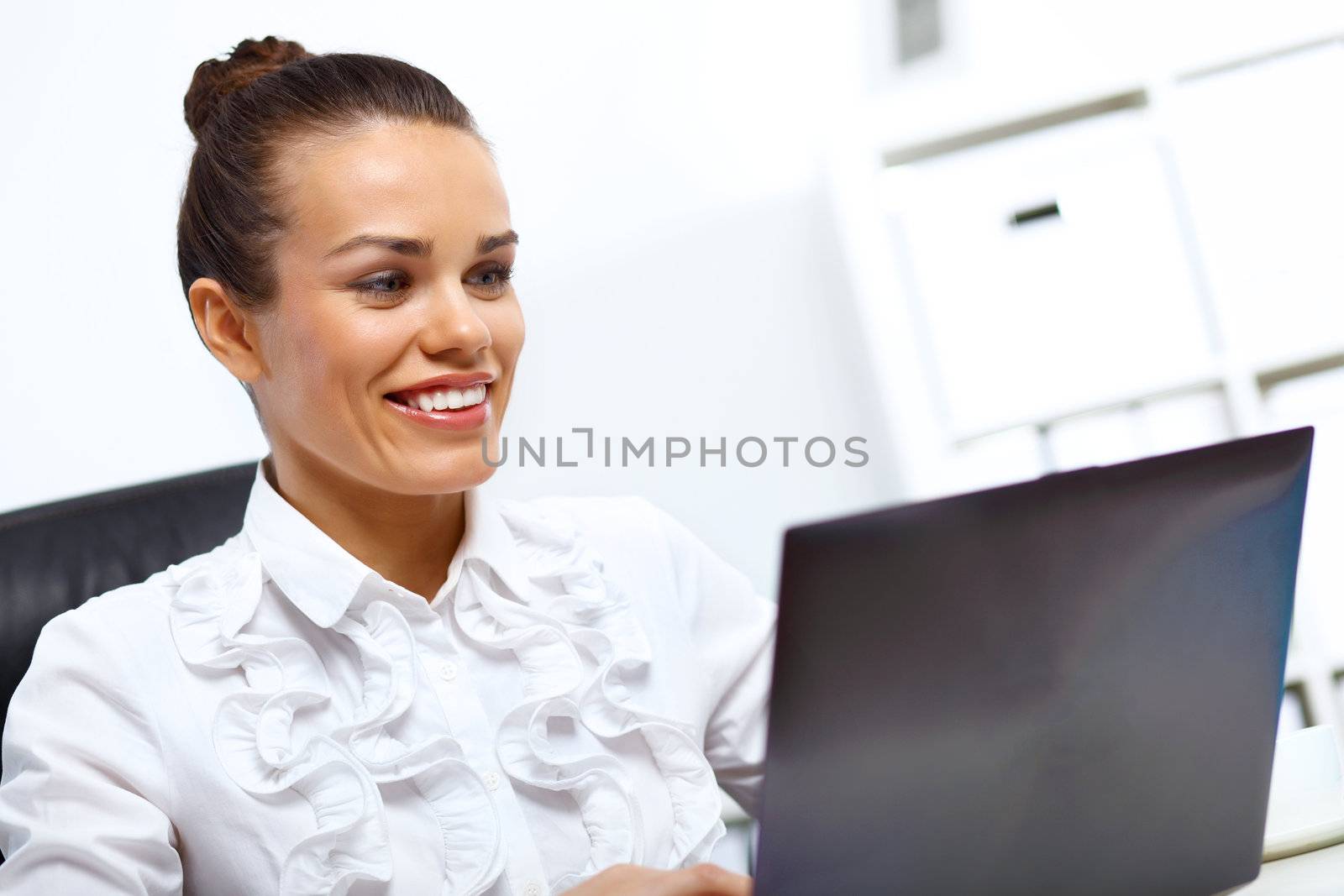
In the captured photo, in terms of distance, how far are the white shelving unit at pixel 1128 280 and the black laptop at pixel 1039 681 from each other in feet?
4.27

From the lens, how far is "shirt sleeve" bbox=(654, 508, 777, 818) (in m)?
1.41

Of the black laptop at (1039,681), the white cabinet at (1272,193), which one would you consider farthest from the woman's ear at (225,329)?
the white cabinet at (1272,193)

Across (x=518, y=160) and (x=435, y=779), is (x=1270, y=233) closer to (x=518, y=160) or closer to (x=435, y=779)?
(x=518, y=160)

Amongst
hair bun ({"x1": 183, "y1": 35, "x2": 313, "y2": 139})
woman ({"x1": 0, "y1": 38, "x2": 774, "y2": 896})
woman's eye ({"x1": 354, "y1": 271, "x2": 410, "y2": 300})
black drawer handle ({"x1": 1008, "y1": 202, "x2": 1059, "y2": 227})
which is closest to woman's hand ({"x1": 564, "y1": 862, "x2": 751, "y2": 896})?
woman ({"x1": 0, "y1": 38, "x2": 774, "y2": 896})

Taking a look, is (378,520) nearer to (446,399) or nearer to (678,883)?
(446,399)

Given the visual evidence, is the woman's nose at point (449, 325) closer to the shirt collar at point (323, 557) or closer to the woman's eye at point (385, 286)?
the woman's eye at point (385, 286)

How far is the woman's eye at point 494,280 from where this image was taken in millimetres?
1288

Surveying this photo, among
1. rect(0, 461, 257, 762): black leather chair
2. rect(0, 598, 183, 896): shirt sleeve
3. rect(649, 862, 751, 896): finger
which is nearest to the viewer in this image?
rect(649, 862, 751, 896): finger

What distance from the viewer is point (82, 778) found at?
1071mm

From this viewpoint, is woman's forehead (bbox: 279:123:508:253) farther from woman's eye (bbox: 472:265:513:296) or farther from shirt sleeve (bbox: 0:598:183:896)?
shirt sleeve (bbox: 0:598:183:896)

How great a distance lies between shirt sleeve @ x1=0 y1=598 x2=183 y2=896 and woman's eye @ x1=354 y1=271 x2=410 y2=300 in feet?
1.28

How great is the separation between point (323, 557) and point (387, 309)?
0.24m

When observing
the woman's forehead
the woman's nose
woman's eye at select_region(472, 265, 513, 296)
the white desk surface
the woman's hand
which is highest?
the woman's forehead

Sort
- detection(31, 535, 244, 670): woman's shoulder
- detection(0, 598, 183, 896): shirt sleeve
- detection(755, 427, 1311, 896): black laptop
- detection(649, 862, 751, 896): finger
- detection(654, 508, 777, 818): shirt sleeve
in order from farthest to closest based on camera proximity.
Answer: detection(654, 508, 777, 818): shirt sleeve, detection(31, 535, 244, 670): woman's shoulder, detection(0, 598, 183, 896): shirt sleeve, detection(649, 862, 751, 896): finger, detection(755, 427, 1311, 896): black laptop
